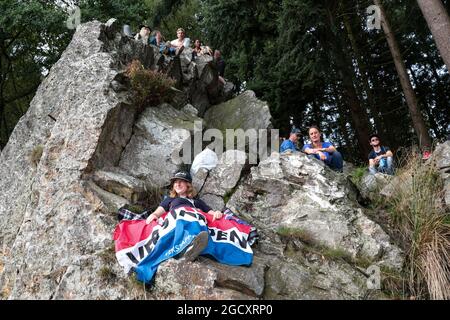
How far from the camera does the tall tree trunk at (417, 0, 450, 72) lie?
791cm

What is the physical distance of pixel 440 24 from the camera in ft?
26.1

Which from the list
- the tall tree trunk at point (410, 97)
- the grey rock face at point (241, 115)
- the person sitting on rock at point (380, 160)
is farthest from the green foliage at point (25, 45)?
the person sitting on rock at point (380, 160)

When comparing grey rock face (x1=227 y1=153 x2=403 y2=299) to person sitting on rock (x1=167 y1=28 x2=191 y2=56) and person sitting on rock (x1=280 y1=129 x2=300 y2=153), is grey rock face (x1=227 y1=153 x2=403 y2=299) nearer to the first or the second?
person sitting on rock (x1=280 y1=129 x2=300 y2=153)

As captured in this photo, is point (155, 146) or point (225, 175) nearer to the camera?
point (225, 175)

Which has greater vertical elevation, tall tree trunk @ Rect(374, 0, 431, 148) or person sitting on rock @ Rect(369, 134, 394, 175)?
tall tree trunk @ Rect(374, 0, 431, 148)

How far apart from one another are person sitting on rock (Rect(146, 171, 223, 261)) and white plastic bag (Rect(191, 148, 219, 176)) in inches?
56.6

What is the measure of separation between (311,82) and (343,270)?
869 centimetres

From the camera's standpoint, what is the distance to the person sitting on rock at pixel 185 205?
445 cm

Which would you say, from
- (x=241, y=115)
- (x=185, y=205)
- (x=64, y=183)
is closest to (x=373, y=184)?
(x=185, y=205)

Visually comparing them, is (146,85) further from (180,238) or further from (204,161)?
(180,238)

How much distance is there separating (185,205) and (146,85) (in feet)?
11.9

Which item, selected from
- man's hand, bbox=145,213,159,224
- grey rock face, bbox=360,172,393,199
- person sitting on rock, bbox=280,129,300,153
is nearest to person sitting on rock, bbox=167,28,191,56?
person sitting on rock, bbox=280,129,300,153

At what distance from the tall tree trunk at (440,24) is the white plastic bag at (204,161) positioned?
195 inches

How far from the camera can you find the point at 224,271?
446 cm
